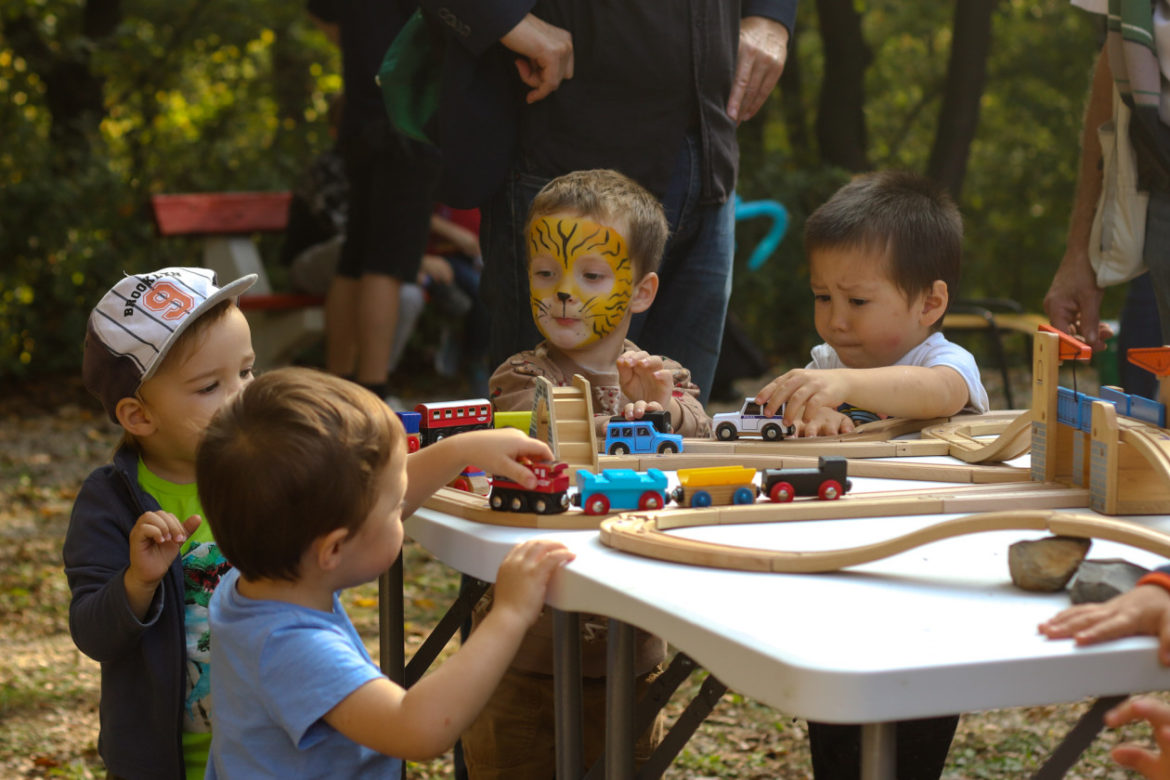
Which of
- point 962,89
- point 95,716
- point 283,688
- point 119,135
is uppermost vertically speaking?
point 962,89

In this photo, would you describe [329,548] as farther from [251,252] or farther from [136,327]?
[251,252]

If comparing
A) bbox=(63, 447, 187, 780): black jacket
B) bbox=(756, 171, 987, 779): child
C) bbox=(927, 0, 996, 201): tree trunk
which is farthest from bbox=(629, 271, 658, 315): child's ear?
bbox=(927, 0, 996, 201): tree trunk

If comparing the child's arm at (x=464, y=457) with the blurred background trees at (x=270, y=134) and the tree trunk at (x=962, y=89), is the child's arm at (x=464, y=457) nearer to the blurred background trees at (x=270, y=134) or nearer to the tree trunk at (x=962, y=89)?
the blurred background trees at (x=270, y=134)

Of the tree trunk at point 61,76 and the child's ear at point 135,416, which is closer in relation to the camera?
the child's ear at point 135,416

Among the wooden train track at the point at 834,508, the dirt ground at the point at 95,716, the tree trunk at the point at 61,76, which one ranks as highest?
Result: the tree trunk at the point at 61,76

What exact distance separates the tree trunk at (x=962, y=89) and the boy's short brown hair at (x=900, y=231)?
715 centimetres

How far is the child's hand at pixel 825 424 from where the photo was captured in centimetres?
226

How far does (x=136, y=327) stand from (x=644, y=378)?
0.89 meters

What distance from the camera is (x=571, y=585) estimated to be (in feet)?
4.66

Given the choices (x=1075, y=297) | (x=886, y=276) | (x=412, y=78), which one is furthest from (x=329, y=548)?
(x=1075, y=297)

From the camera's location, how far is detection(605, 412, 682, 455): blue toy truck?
209 cm

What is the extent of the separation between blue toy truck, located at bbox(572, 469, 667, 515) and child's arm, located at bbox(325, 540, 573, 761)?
17 centimetres

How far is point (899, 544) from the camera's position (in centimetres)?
137

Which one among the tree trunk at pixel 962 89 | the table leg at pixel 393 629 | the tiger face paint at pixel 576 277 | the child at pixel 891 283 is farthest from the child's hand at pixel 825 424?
the tree trunk at pixel 962 89
